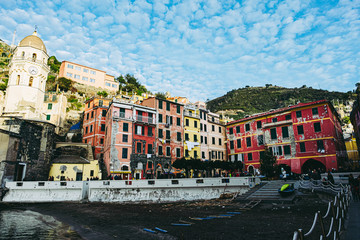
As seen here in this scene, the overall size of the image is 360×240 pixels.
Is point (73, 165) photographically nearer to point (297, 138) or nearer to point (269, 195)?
point (269, 195)

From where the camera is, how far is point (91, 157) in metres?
41.2

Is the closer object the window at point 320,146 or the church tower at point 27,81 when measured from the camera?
the window at point 320,146

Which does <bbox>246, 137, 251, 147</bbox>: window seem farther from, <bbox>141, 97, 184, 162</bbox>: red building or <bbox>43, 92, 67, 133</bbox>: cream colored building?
<bbox>43, 92, 67, 133</bbox>: cream colored building

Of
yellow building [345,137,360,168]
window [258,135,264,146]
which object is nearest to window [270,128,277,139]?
window [258,135,264,146]

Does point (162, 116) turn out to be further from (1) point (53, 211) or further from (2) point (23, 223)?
(2) point (23, 223)

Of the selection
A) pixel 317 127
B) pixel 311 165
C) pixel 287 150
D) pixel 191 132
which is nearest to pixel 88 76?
pixel 191 132

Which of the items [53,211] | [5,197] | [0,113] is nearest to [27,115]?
[0,113]

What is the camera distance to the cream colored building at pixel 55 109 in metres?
51.7

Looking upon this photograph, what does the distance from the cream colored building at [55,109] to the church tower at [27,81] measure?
18.6ft

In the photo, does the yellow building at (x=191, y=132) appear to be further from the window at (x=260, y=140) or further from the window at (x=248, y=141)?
the window at (x=260, y=140)

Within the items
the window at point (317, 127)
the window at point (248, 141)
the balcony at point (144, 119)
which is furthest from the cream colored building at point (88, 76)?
the window at point (317, 127)

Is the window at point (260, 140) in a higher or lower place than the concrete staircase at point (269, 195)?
higher

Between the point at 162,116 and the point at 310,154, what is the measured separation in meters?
25.2

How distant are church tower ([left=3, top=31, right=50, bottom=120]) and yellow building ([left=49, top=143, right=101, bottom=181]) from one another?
1041cm
